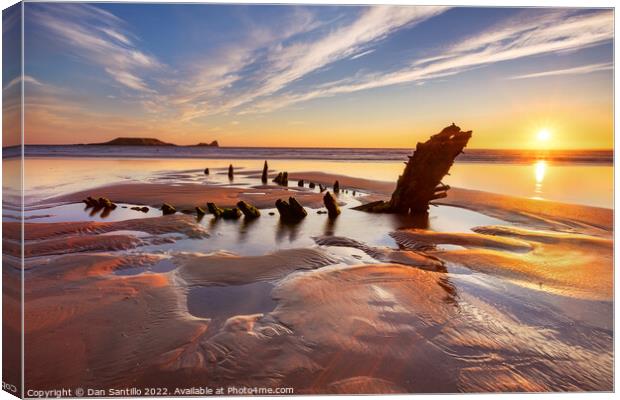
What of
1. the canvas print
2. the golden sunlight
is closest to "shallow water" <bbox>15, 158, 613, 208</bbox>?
the canvas print

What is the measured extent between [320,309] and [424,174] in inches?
206

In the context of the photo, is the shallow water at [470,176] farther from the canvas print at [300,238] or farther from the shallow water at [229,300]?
the shallow water at [229,300]

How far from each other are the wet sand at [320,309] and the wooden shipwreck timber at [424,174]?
73.4 inches

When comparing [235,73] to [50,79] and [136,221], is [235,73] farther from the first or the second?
[136,221]

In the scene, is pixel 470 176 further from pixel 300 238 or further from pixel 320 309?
pixel 320 309

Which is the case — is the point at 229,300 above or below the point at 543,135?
below

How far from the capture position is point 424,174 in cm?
843

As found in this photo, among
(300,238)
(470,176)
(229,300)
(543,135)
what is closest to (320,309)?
(229,300)

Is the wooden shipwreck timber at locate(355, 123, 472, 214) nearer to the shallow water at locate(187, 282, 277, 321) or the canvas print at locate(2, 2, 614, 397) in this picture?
the canvas print at locate(2, 2, 614, 397)

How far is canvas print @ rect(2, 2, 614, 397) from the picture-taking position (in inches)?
138

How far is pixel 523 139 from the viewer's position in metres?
5.55

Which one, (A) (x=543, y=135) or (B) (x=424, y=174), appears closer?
(A) (x=543, y=135)

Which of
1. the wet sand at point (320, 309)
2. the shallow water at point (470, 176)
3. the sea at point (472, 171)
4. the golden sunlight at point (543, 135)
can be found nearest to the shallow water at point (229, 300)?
the wet sand at point (320, 309)

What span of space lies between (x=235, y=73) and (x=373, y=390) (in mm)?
4311
